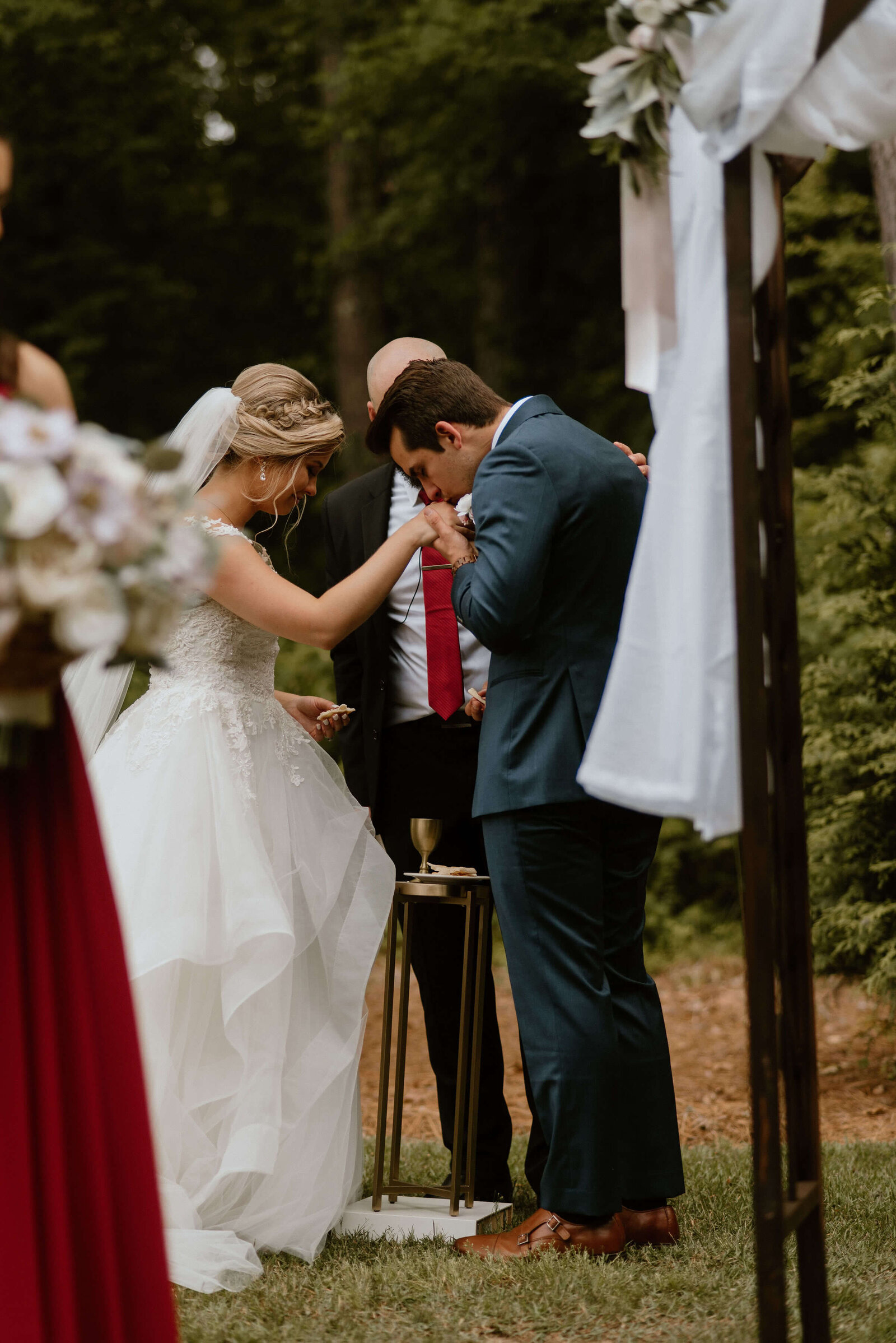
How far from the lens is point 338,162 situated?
36.5 ft

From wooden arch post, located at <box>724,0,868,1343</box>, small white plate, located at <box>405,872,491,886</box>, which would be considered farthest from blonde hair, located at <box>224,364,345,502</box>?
wooden arch post, located at <box>724,0,868,1343</box>

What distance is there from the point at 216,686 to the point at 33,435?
2.02m

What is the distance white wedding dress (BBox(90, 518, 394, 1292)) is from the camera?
3.48 metres

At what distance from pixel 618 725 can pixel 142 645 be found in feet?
2.84

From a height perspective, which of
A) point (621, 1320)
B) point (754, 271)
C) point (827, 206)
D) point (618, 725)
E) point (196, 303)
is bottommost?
point (621, 1320)

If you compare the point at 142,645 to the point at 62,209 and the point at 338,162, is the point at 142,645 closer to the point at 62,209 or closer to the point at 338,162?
the point at 338,162

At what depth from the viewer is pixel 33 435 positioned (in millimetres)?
1921

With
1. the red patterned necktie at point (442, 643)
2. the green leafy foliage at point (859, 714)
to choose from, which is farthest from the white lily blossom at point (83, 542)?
the green leafy foliage at point (859, 714)

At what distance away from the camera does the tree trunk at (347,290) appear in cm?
1092

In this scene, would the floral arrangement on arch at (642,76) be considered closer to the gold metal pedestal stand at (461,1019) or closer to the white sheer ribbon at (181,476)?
the white sheer ribbon at (181,476)

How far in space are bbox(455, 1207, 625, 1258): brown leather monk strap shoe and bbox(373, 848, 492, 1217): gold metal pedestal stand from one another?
235 millimetres

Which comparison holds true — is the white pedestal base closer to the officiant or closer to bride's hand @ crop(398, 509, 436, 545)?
the officiant

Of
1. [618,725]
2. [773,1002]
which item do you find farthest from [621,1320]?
[618,725]

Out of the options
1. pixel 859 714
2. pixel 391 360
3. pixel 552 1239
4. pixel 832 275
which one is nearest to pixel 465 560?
pixel 391 360
